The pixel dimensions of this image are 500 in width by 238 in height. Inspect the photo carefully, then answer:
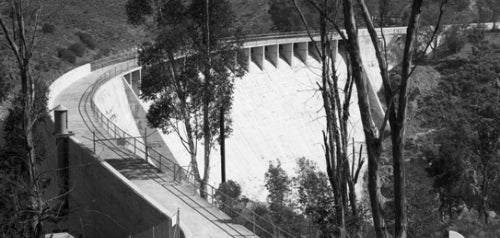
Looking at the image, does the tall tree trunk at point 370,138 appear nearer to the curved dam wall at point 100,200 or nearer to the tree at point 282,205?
the curved dam wall at point 100,200

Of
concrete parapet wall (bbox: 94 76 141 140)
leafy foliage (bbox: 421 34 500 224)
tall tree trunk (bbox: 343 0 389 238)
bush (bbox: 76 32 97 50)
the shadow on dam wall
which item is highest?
bush (bbox: 76 32 97 50)

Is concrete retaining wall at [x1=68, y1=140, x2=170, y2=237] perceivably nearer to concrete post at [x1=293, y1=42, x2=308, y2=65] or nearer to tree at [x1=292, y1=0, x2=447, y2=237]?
tree at [x1=292, y1=0, x2=447, y2=237]

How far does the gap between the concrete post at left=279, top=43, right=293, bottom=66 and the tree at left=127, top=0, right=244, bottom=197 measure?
124ft

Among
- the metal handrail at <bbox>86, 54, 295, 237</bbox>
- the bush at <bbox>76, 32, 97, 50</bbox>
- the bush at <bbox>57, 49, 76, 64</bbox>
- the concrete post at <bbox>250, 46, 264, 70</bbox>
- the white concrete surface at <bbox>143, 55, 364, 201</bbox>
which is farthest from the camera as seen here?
the bush at <bbox>76, 32, 97, 50</bbox>

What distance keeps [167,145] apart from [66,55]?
2481 cm

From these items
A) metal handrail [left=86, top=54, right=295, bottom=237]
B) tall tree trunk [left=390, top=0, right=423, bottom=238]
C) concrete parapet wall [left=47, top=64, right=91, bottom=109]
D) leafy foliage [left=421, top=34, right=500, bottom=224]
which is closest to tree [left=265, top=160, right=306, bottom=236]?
metal handrail [left=86, top=54, right=295, bottom=237]

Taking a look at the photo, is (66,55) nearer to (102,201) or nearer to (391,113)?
(102,201)

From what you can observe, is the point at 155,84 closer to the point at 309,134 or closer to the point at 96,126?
the point at 96,126

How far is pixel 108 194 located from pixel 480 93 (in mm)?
61106

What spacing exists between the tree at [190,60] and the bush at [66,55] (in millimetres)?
32500

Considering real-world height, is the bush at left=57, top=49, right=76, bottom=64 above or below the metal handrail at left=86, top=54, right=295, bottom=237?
above

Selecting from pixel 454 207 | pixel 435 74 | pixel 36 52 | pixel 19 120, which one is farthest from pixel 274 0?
pixel 19 120

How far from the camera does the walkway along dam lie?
65.1 feet

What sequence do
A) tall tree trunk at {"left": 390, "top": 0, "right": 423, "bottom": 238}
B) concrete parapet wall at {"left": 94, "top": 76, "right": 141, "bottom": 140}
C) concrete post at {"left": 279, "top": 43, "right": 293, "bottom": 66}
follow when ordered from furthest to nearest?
concrete post at {"left": 279, "top": 43, "right": 293, "bottom": 66} → concrete parapet wall at {"left": 94, "top": 76, "right": 141, "bottom": 140} → tall tree trunk at {"left": 390, "top": 0, "right": 423, "bottom": 238}
